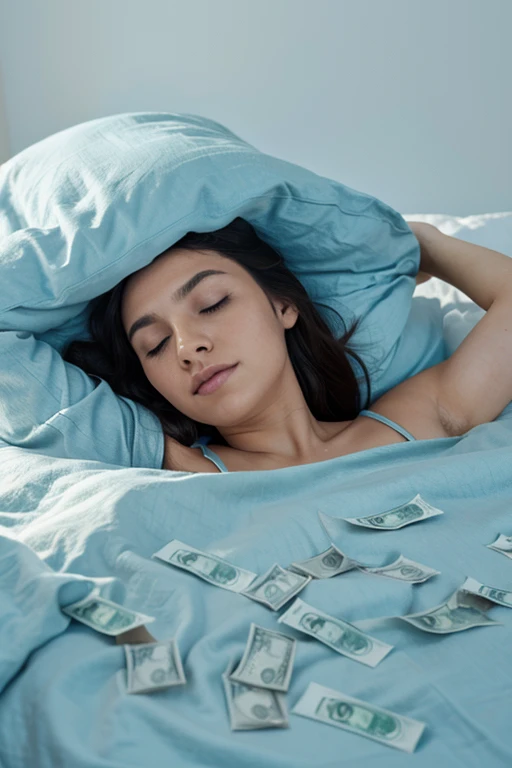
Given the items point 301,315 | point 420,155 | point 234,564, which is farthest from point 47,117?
point 234,564

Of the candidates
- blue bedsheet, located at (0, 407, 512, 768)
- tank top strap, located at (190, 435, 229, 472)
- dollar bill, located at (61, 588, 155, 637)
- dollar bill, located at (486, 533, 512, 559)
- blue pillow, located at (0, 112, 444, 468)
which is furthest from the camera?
tank top strap, located at (190, 435, 229, 472)

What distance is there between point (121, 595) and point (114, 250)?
0.71m

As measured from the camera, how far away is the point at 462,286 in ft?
6.48

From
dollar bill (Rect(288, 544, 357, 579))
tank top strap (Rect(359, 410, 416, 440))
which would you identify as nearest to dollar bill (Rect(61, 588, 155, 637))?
dollar bill (Rect(288, 544, 357, 579))

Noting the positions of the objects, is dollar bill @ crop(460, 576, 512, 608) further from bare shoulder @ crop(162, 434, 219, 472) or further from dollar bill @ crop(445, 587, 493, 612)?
bare shoulder @ crop(162, 434, 219, 472)

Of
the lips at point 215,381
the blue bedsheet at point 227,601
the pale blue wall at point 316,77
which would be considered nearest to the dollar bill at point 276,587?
the blue bedsheet at point 227,601

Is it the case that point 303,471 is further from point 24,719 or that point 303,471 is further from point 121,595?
point 24,719

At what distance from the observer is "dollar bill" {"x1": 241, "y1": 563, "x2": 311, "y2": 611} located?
1.05 m

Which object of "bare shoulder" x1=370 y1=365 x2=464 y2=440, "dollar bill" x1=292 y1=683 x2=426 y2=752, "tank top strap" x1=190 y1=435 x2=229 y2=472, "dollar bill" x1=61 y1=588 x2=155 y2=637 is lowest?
"tank top strap" x1=190 y1=435 x2=229 y2=472

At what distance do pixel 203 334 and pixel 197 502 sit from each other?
1.27ft

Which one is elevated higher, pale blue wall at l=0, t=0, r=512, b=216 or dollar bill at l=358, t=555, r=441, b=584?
pale blue wall at l=0, t=0, r=512, b=216

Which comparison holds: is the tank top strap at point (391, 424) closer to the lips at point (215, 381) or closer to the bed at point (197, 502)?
the bed at point (197, 502)

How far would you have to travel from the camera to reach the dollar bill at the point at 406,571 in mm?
1137

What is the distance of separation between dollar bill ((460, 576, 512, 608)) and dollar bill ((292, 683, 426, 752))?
281mm
